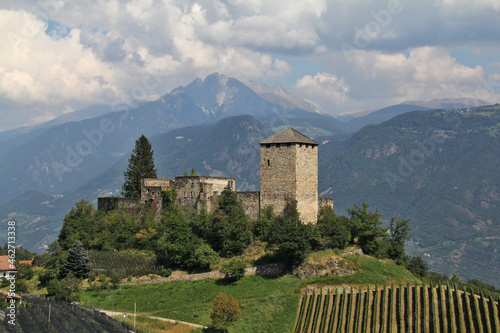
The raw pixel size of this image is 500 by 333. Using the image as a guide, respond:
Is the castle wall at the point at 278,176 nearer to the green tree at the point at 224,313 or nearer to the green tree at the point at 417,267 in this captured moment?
the green tree at the point at 417,267

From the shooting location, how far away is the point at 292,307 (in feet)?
141

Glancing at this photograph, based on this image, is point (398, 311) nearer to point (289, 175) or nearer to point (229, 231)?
point (289, 175)

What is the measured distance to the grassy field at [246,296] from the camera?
4228 cm

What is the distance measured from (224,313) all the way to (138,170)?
110ft

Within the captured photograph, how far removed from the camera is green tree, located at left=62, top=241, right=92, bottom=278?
171 ft

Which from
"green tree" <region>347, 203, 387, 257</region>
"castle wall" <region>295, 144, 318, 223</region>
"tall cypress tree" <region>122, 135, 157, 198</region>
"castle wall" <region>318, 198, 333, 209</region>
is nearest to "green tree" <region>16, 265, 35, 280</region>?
"tall cypress tree" <region>122, 135, 157, 198</region>

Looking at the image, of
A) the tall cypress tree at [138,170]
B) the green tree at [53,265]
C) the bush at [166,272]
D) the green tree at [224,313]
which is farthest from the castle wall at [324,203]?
the green tree at [53,265]

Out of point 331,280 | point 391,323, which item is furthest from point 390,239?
point 391,323

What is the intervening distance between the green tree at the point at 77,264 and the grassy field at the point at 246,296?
337cm

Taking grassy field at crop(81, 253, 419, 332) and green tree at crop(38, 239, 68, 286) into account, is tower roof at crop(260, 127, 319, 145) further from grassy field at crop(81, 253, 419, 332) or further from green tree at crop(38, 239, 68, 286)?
green tree at crop(38, 239, 68, 286)

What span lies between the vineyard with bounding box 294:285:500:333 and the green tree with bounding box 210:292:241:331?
4714 millimetres

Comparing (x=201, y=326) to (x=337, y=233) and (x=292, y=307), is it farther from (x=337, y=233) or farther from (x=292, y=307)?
(x=337, y=233)

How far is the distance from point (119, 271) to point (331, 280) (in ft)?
65.3

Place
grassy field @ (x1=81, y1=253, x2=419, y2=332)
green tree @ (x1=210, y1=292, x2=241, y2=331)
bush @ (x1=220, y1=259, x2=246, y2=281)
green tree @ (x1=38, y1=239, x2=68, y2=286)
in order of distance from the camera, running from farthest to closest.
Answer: green tree @ (x1=38, y1=239, x2=68, y2=286), bush @ (x1=220, y1=259, x2=246, y2=281), grassy field @ (x1=81, y1=253, x2=419, y2=332), green tree @ (x1=210, y1=292, x2=241, y2=331)
